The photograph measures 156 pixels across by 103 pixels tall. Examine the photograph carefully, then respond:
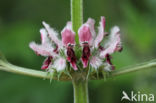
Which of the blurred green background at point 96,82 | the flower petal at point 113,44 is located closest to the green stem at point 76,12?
the flower petal at point 113,44

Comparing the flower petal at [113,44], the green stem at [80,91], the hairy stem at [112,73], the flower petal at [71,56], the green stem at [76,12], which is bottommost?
the green stem at [80,91]

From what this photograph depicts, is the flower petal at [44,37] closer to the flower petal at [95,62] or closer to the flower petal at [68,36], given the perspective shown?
the flower petal at [68,36]

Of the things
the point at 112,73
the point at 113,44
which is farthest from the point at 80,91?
the point at 113,44

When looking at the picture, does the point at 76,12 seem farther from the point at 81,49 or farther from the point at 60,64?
the point at 60,64

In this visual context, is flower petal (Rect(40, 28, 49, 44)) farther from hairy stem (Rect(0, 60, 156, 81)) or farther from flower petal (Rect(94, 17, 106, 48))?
flower petal (Rect(94, 17, 106, 48))

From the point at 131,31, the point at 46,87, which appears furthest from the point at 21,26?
the point at 131,31

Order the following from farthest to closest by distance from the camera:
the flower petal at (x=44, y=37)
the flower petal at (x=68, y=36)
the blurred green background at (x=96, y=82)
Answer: the blurred green background at (x=96, y=82), the flower petal at (x=44, y=37), the flower petal at (x=68, y=36)
